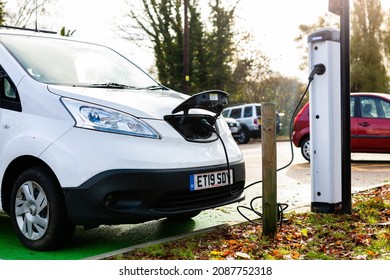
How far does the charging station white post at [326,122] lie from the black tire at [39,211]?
2.53 meters

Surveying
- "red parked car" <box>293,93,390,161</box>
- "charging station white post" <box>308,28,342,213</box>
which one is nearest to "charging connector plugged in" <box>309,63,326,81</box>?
"charging station white post" <box>308,28,342,213</box>

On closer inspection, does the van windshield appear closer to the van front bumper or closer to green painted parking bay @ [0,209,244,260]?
the van front bumper

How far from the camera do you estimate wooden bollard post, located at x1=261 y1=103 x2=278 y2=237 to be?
4.27 m

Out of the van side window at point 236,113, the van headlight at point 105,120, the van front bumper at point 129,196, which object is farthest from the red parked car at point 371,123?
the van side window at point 236,113

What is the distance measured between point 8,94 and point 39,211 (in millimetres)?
994

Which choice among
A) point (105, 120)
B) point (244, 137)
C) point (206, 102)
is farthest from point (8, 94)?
point (244, 137)

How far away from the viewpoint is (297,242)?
4.21 meters

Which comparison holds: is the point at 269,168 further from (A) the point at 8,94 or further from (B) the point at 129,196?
(A) the point at 8,94

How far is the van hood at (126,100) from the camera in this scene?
395 centimetres

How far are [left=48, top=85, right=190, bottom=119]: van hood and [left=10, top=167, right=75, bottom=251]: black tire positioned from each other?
606mm

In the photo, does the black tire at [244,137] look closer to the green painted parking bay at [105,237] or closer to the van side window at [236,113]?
the van side window at [236,113]

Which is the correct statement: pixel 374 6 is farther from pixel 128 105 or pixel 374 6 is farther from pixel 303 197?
pixel 128 105
